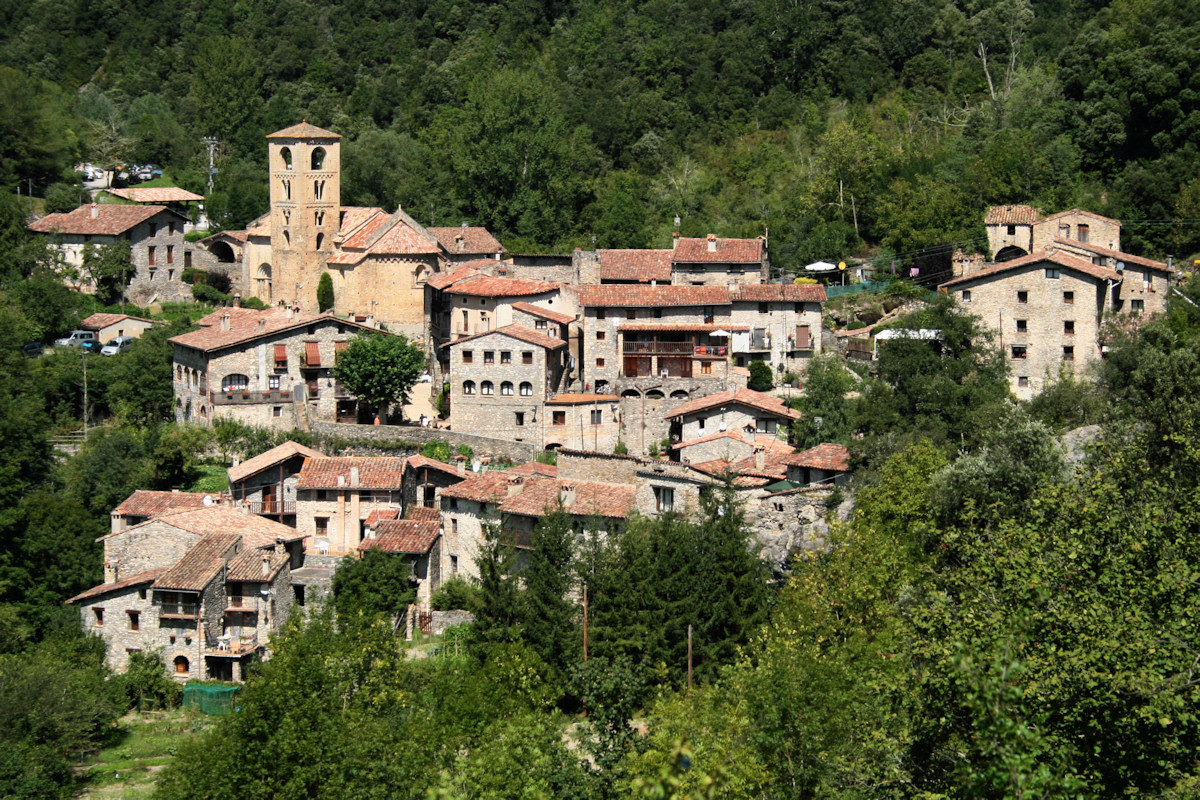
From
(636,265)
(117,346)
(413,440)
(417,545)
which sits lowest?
(417,545)

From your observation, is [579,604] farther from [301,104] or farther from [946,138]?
[301,104]

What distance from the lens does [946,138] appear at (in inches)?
3004

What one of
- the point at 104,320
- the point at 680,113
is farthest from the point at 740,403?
the point at 680,113

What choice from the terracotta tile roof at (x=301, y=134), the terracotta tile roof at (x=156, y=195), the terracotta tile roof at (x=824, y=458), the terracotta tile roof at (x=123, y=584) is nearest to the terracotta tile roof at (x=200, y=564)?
the terracotta tile roof at (x=123, y=584)

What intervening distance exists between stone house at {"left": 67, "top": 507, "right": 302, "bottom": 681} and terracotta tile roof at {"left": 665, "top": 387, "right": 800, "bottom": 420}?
563 inches

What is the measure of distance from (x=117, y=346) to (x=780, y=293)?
27.7 metres

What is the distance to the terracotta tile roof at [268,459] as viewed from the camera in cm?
5216

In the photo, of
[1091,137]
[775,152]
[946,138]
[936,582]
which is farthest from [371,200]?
[936,582]

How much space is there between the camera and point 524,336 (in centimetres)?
5525

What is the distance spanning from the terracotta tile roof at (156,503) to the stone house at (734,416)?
1624 cm

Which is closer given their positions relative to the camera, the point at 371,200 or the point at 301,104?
the point at 371,200

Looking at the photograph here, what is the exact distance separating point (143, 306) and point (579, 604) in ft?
112

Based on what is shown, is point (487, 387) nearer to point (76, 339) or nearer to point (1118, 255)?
point (76, 339)

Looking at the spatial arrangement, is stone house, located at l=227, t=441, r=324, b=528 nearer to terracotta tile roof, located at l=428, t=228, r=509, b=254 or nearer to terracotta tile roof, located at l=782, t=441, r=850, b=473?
terracotta tile roof, located at l=428, t=228, r=509, b=254
